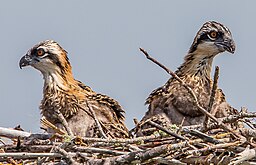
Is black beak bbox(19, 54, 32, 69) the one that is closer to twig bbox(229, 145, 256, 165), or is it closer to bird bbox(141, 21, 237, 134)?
bird bbox(141, 21, 237, 134)

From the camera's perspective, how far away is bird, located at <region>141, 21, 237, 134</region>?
11.4 m

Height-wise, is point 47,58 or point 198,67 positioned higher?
point 47,58

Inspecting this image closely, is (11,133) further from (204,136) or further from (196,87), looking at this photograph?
(196,87)

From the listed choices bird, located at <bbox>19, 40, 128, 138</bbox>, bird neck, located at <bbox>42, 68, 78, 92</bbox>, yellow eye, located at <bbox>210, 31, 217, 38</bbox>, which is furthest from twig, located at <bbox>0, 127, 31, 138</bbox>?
yellow eye, located at <bbox>210, 31, 217, 38</bbox>

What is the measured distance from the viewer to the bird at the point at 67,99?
11.7 m

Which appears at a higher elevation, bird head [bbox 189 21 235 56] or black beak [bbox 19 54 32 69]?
black beak [bbox 19 54 32 69]

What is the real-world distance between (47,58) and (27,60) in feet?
1.06

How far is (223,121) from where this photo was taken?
866cm

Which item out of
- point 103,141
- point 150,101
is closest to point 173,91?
point 150,101

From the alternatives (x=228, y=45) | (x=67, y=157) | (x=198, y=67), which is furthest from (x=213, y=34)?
(x=67, y=157)

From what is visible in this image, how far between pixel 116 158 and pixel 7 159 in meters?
1.46

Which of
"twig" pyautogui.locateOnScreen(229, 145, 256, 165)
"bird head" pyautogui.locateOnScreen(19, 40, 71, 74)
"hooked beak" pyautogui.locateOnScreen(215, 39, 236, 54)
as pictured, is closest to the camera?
"twig" pyautogui.locateOnScreen(229, 145, 256, 165)

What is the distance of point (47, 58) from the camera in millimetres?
12625

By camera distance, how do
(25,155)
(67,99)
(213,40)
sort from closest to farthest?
(25,155), (213,40), (67,99)
